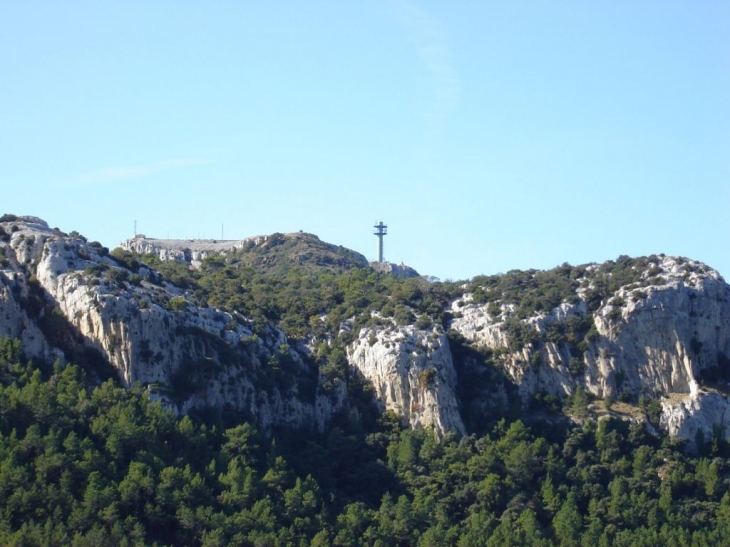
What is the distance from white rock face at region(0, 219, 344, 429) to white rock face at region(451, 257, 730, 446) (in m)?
14.6

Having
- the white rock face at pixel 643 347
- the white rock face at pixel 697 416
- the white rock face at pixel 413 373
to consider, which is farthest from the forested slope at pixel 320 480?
the white rock face at pixel 643 347

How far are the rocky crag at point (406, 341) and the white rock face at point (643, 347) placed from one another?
94mm

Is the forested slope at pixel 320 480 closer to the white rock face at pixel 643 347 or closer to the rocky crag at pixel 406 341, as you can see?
the rocky crag at pixel 406 341

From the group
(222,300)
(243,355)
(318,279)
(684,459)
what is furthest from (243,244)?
(684,459)

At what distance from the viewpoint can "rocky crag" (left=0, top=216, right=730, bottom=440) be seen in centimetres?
10181

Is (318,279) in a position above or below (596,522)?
above

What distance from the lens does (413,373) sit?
10756cm

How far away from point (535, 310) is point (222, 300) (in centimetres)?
2307

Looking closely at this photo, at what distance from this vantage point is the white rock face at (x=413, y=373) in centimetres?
10606

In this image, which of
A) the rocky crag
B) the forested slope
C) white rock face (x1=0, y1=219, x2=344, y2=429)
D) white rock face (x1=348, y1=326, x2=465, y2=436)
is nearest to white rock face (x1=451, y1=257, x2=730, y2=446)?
the rocky crag

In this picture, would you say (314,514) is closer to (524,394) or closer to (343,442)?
(343,442)

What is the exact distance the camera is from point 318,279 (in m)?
139

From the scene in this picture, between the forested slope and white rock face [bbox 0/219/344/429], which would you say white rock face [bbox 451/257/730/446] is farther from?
white rock face [bbox 0/219/344/429]

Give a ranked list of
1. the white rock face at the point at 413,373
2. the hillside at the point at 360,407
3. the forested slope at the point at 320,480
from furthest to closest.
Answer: the white rock face at the point at 413,373 < the hillside at the point at 360,407 < the forested slope at the point at 320,480
